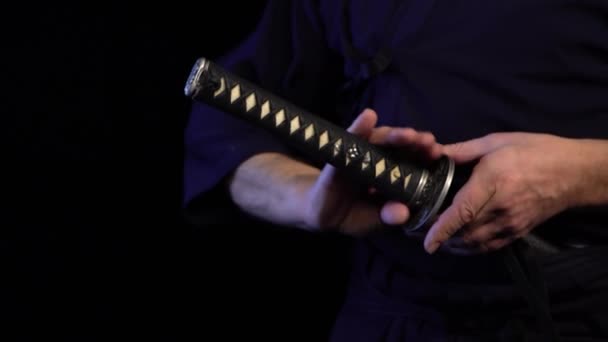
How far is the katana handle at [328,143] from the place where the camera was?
1.75ft

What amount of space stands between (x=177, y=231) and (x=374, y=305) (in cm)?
29

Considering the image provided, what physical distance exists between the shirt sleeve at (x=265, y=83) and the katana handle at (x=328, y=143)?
238 millimetres

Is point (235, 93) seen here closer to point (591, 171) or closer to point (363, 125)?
point (363, 125)

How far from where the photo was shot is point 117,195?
3.10 ft

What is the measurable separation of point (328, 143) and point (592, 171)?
0.89ft

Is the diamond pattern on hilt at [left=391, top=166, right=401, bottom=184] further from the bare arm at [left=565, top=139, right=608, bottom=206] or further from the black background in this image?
the black background

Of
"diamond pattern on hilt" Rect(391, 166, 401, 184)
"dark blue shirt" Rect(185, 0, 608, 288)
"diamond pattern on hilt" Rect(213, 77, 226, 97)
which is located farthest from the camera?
"dark blue shirt" Rect(185, 0, 608, 288)

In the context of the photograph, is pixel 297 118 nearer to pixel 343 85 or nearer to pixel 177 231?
pixel 343 85

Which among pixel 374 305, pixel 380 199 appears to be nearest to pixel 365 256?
pixel 374 305

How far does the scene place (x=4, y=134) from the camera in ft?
2.92

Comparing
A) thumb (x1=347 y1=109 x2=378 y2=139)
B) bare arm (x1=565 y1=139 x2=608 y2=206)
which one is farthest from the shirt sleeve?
bare arm (x1=565 y1=139 x2=608 y2=206)

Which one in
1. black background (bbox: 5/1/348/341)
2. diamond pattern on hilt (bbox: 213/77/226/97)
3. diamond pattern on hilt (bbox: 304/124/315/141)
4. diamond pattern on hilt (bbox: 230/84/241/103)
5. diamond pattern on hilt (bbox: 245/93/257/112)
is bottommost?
black background (bbox: 5/1/348/341)

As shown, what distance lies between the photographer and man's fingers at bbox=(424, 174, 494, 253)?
62cm

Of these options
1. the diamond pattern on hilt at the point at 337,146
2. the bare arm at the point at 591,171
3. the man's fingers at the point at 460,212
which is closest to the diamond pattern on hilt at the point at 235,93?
the diamond pattern on hilt at the point at 337,146
